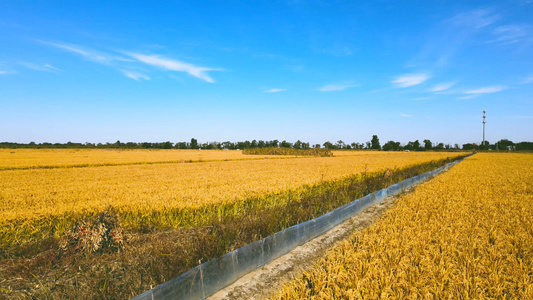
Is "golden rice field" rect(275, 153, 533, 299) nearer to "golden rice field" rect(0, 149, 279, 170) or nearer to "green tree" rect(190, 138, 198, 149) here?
"golden rice field" rect(0, 149, 279, 170)

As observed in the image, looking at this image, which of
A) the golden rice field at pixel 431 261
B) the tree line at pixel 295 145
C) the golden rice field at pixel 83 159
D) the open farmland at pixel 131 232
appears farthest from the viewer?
the tree line at pixel 295 145

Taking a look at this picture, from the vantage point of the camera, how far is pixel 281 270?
4445 millimetres

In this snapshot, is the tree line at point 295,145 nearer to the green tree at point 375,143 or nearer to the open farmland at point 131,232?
the green tree at point 375,143

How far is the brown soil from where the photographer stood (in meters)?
3.76

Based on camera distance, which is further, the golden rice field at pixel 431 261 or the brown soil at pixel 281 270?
the brown soil at pixel 281 270

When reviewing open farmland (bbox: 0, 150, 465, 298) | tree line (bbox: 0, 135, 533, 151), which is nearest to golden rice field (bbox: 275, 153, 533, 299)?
open farmland (bbox: 0, 150, 465, 298)

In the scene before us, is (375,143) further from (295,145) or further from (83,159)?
(83,159)

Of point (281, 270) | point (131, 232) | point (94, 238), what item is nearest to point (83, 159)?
point (131, 232)

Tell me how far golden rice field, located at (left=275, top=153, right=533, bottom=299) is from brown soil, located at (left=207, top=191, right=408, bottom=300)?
31cm

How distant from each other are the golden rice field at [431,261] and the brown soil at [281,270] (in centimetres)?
31

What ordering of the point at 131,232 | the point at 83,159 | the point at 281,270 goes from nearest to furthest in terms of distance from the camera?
the point at 281,270, the point at 131,232, the point at 83,159

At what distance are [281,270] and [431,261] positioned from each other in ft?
7.90

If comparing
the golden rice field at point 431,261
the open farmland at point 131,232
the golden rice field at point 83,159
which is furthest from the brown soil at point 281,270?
the golden rice field at point 83,159

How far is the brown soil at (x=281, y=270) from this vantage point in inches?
148
